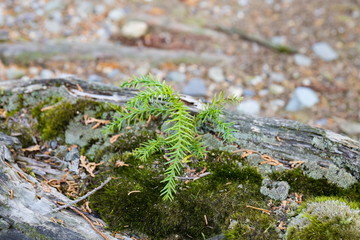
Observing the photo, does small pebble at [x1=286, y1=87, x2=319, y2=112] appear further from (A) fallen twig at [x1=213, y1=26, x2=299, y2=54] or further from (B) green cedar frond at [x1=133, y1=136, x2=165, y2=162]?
(B) green cedar frond at [x1=133, y1=136, x2=165, y2=162]

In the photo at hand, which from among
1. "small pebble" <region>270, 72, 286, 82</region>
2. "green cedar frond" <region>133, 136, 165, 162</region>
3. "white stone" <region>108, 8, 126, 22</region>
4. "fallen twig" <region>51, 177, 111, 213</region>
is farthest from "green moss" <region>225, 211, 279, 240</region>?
"white stone" <region>108, 8, 126, 22</region>

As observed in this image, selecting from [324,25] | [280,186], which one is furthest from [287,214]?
[324,25]

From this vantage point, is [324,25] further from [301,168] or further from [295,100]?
[301,168]

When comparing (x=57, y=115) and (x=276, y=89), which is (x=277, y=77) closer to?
(x=276, y=89)

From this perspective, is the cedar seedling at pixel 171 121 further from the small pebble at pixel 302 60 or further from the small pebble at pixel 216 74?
the small pebble at pixel 302 60

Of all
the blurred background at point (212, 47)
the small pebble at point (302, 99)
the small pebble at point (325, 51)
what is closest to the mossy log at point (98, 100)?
the blurred background at point (212, 47)
